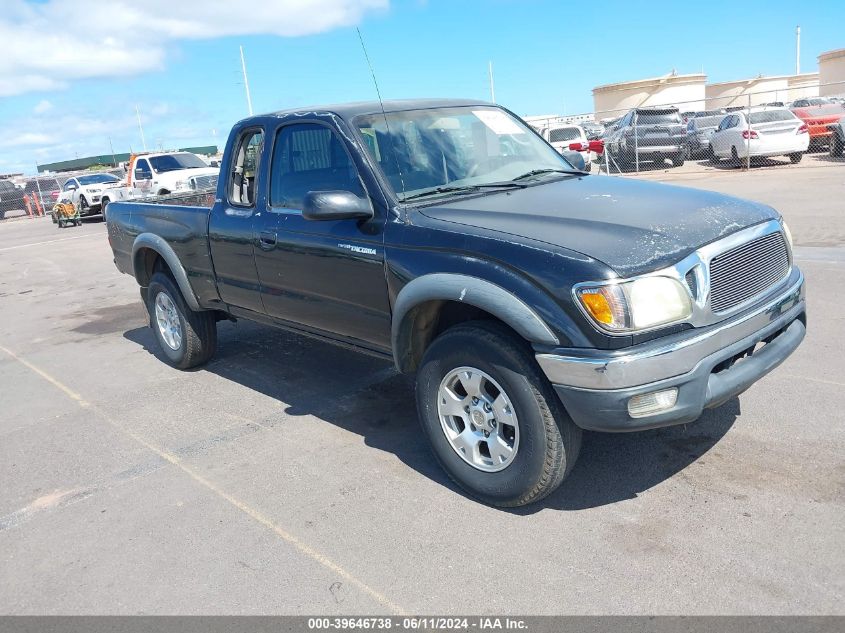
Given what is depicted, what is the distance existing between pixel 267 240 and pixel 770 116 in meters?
19.1

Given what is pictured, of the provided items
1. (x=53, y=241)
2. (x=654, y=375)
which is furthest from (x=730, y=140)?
(x=654, y=375)

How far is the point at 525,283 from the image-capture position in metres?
3.29

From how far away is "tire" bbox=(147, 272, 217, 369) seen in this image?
6.16 metres

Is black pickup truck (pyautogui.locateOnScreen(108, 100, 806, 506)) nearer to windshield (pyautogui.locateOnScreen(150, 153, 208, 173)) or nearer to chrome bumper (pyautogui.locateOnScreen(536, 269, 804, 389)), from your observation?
chrome bumper (pyautogui.locateOnScreen(536, 269, 804, 389))

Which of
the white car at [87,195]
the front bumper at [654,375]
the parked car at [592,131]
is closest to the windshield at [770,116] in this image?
the parked car at [592,131]

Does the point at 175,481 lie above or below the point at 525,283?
below

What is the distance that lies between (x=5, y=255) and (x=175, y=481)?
15.4m

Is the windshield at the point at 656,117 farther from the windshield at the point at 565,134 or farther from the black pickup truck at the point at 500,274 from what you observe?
the black pickup truck at the point at 500,274

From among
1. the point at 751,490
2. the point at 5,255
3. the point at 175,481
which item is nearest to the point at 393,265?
the point at 175,481

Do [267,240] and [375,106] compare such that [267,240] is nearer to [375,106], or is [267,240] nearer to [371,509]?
[375,106]

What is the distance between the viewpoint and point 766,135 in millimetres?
19422

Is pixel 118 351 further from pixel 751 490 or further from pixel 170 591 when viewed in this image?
pixel 751 490

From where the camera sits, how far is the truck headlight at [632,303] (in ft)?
10.1

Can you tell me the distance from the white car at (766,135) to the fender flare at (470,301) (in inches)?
723
